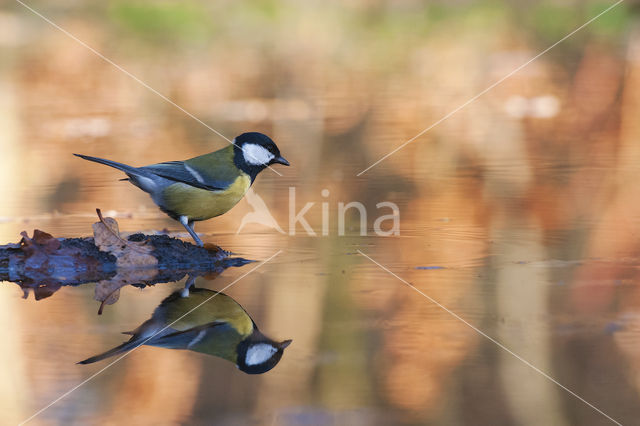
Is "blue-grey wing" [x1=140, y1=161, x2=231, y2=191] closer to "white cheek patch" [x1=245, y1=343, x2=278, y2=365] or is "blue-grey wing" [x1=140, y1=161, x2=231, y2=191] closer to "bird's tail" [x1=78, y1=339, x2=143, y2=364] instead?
"bird's tail" [x1=78, y1=339, x2=143, y2=364]

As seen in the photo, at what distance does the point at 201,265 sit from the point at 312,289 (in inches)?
33.8

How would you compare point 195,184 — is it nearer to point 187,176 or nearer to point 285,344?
point 187,176

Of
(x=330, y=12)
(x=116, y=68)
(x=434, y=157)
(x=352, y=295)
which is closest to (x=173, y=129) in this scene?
(x=434, y=157)

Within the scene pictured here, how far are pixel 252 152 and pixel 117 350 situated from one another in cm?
238

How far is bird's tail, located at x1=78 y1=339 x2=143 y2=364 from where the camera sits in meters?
3.37

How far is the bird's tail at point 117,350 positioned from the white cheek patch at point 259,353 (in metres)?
0.45

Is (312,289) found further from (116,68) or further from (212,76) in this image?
(116,68)

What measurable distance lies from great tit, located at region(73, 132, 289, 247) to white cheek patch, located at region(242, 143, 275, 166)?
0.03 m

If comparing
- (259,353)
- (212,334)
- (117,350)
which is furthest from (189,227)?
(259,353)

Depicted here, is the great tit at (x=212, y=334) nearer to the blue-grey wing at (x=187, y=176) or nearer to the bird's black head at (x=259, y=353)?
the bird's black head at (x=259, y=353)

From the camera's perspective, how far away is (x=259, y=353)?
3400 millimetres

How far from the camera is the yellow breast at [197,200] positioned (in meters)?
5.34

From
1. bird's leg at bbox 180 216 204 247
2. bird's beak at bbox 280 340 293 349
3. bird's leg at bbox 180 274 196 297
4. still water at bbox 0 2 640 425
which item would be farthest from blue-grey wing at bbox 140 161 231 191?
bird's beak at bbox 280 340 293 349

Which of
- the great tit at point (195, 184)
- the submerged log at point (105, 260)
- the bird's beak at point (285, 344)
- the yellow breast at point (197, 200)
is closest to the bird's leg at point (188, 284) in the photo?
the submerged log at point (105, 260)
